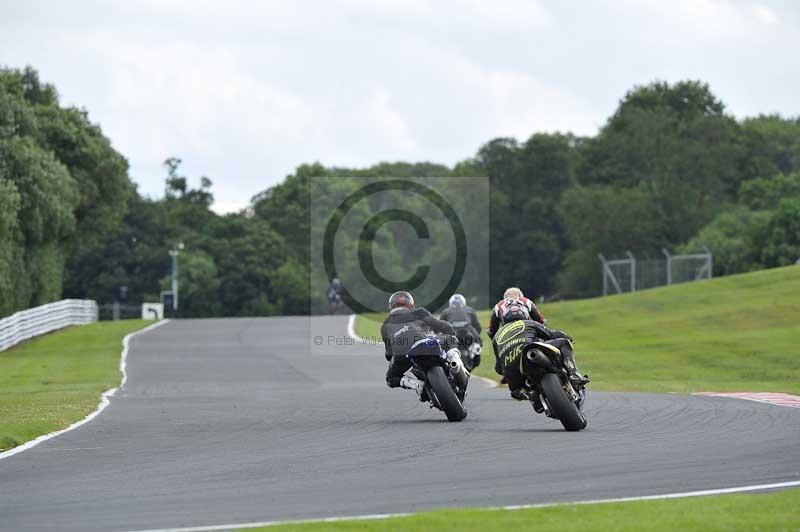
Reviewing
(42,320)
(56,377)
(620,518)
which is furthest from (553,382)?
(42,320)

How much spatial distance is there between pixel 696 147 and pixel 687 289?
41712mm

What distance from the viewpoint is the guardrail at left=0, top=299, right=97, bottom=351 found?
44312 millimetres

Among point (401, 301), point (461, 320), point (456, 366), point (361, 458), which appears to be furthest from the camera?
point (461, 320)

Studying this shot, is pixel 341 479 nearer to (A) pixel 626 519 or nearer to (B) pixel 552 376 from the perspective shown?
(A) pixel 626 519

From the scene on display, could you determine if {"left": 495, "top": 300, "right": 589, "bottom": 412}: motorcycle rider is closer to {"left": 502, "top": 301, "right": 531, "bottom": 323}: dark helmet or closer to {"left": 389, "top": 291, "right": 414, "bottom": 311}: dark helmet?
{"left": 502, "top": 301, "right": 531, "bottom": 323}: dark helmet

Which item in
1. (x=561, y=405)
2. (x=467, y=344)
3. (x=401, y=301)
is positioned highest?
(x=401, y=301)

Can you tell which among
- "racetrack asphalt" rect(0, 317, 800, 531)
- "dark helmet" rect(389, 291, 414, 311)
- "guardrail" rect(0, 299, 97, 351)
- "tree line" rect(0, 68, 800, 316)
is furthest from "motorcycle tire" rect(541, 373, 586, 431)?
"tree line" rect(0, 68, 800, 316)

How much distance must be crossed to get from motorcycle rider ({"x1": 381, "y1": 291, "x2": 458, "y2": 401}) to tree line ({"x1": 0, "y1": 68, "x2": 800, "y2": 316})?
52.0m

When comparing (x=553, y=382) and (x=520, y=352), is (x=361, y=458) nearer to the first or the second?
(x=553, y=382)

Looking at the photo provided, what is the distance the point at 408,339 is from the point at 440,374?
25.5 inches

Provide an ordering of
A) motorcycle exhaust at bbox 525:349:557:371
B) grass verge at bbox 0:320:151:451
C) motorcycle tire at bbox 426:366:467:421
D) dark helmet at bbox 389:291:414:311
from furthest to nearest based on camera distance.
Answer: dark helmet at bbox 389:291:414:311
grass verge at bbox 0:320:151:451
motorcycle tire at bbox 426:366:467:421
motorcycle exhaust at bbox 525:349:557:371

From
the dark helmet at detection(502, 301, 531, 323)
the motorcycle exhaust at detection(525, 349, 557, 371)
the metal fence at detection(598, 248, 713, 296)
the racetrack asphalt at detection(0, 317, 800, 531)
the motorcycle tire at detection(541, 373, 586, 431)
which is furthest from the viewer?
the metal fence at detection(598, 248, 713, 296)

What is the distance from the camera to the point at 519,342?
15.2 m

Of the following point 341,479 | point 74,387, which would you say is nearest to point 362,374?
point 74,387
